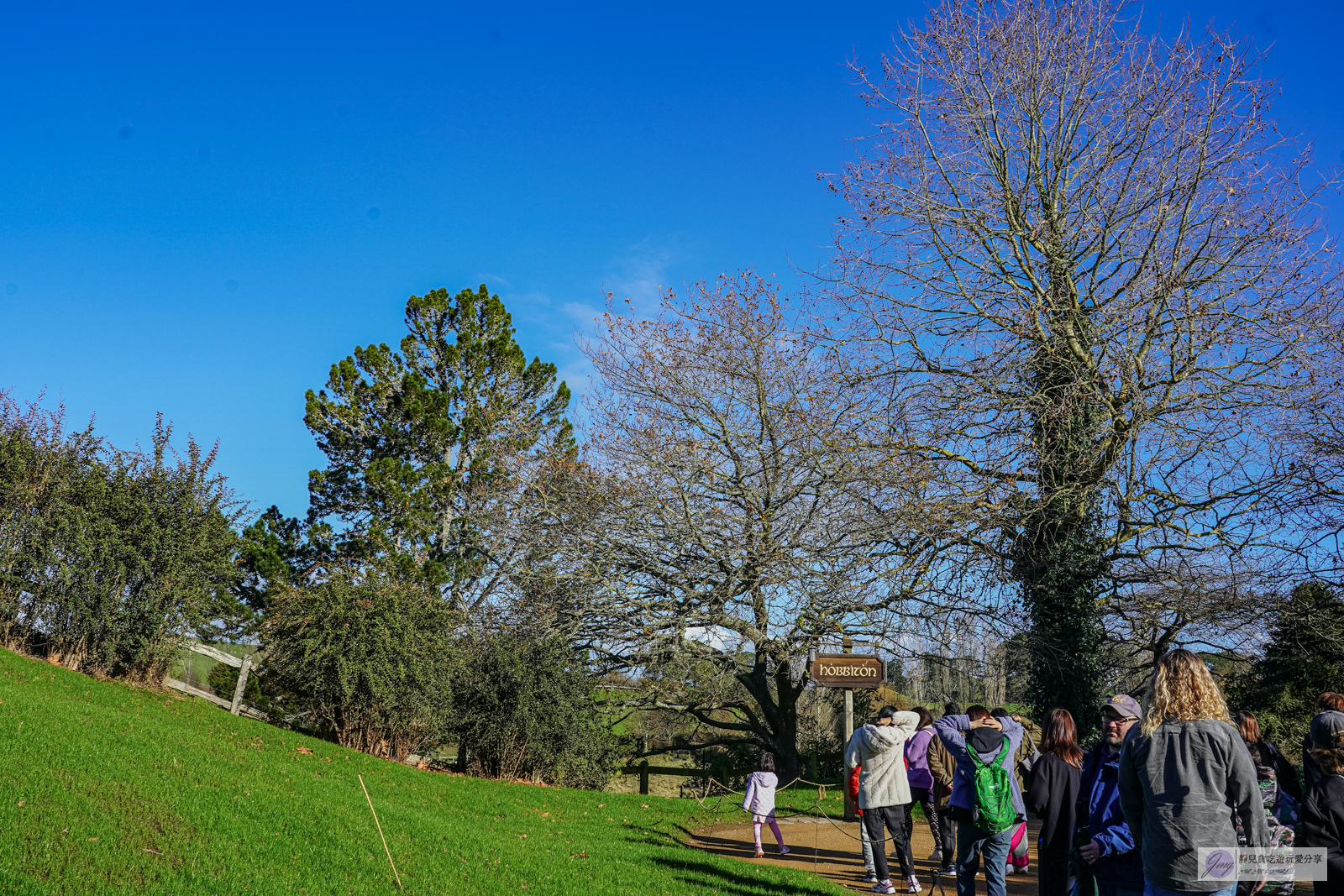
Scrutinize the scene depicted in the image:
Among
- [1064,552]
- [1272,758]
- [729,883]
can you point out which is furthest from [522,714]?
[1272,758]

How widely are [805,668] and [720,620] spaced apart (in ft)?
8.33

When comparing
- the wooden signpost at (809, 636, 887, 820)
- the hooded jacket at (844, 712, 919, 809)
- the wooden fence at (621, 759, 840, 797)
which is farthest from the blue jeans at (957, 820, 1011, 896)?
the wooden fence at (621, 759, 840, 797)

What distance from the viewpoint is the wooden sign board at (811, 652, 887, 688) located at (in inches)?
581

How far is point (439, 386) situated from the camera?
28.6 m

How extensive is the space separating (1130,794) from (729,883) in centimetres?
528

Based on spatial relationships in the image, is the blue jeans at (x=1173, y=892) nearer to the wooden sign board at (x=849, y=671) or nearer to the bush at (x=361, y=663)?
the wooden sign board at (x=849, y=671)

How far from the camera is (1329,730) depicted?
16.5 ft

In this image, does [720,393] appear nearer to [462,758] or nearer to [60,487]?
[462,758]

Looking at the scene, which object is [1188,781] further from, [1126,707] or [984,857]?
[984,857]

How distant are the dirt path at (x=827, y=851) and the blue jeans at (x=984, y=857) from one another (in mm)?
1280

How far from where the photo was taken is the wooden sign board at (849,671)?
14.8m

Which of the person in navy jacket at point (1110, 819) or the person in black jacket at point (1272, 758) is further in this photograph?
the person in black jacket at point (1272, 758)

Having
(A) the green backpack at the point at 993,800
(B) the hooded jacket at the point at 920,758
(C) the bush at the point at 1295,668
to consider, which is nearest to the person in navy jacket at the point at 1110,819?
(A) the green backpack at the point at 993,800

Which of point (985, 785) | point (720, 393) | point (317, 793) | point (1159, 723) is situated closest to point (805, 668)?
point (720, 393)
